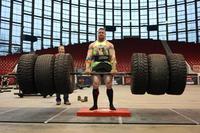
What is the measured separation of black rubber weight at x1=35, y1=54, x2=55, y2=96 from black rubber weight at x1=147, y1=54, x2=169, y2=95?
5.97 feet

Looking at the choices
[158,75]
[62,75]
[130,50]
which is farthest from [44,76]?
[130,50]

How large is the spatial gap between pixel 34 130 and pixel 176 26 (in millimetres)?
38315

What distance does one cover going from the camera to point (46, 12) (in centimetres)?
3931

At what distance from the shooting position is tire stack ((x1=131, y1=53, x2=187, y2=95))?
5.76 m

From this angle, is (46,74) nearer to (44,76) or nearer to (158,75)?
(44,76)

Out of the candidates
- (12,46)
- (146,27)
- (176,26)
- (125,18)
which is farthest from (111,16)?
(12,46)

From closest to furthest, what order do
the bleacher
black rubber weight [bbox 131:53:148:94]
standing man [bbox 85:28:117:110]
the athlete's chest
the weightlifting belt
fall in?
black rubber weight [bbox 131:53:148:94] < standing man [bbox 85:28:117:110] < the weightlifting belt < the athlete's chest < the bleacher

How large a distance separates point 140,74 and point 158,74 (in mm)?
324

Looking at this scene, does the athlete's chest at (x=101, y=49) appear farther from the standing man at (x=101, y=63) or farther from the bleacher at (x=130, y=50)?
the bleacher at (x=130, y=50)

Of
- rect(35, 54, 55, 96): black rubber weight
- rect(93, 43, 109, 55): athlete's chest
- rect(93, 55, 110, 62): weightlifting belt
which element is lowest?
rect(35, 54, 55, 96): black rubber weight

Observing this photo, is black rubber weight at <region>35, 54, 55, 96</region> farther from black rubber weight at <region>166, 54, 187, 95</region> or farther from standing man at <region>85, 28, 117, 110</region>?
black rubber weight at <region>166, 54, 187, 95</region>

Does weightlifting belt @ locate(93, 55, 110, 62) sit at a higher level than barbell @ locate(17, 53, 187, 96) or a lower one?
higher

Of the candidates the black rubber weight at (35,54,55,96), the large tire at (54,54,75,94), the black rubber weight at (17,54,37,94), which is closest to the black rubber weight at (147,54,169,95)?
the large tire at (54,54,75,94)

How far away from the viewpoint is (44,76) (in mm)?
5867
